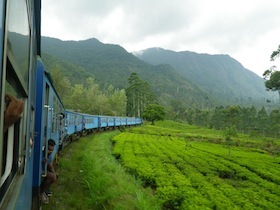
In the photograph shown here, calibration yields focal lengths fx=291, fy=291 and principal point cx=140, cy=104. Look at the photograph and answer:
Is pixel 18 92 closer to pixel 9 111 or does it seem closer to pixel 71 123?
pixel 9 111

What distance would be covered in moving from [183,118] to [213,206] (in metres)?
82.8

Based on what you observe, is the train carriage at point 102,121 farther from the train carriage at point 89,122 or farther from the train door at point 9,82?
the train door at point 9,82

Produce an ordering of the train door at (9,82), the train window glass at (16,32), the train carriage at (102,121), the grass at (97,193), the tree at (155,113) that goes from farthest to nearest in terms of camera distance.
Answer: the tree at (155,113) < the train carriage at (102,121) < the grass at (97,193) < the train window glass at (16,32) < the train door at (9,82)

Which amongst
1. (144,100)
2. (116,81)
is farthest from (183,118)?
(116,81)

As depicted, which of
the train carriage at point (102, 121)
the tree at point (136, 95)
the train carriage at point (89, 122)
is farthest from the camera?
the tree at point (136, 95)

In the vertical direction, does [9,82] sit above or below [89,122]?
above

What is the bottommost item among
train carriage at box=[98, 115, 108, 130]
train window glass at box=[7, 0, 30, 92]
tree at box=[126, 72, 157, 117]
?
train carriage at box=[98, 115, 108, 130]

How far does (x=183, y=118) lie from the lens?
8994 cm

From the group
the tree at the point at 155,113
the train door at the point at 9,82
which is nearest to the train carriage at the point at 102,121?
the train door at the point at 9,82

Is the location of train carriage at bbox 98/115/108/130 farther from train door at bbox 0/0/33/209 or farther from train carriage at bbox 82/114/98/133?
train door at bbox 0/0/33/209

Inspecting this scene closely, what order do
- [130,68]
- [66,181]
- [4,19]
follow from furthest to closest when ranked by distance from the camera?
Answer: [130,68] < [66,181] < [4,19]

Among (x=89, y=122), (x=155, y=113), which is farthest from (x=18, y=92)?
(x=155, y=113)

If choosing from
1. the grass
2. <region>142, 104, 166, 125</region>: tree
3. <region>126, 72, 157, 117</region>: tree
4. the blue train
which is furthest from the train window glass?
<region>126, 72, 157, 117</region>: tree

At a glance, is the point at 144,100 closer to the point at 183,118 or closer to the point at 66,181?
the point at 183,118
